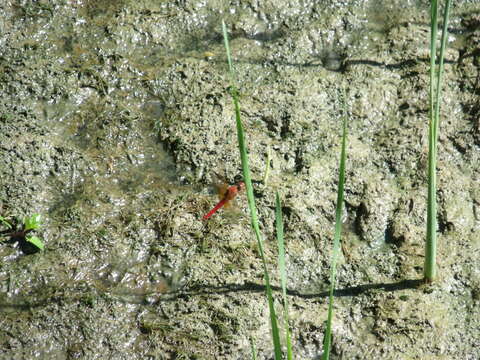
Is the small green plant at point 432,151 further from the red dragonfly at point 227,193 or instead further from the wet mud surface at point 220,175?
the red dragonfly at point 227,193

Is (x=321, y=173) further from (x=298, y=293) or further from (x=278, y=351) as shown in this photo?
(x=278, y=351)

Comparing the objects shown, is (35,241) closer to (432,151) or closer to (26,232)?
(26,232)

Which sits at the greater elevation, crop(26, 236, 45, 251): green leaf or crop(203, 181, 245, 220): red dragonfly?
crop(203, 181, 245, 220): red dragonfly

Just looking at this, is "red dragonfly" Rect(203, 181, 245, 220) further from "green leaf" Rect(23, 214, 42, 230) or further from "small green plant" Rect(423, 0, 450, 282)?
"small green plant" Rect(423, 0, 450, 282)

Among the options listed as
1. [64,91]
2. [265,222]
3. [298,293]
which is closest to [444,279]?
[298,293]

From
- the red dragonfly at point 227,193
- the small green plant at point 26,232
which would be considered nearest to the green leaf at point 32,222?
the small green plant at point 26,232

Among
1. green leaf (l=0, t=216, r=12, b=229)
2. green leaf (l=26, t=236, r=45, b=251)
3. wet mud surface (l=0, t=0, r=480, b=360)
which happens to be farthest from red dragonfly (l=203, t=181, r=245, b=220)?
green leaf (l=0, t=216, r=12, b=229)

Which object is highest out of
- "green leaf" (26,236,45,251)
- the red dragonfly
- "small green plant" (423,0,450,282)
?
"small green plant" (423,0,450,282)
